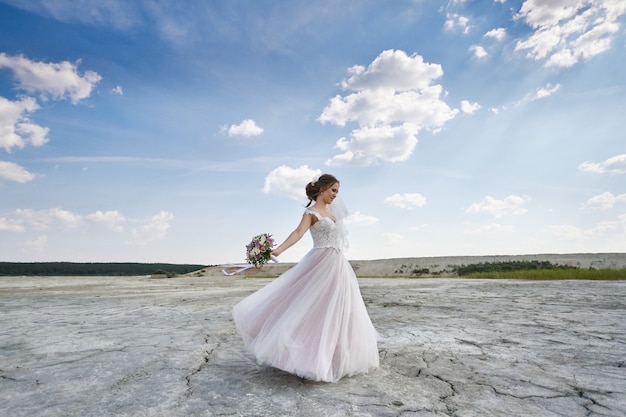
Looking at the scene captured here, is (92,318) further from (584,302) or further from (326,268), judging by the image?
(584,302)

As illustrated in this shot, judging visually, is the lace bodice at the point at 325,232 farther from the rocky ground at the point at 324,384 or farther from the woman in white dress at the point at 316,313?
the rocky ground at the point at 324,384

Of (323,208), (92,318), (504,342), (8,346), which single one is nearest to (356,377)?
(323,208)

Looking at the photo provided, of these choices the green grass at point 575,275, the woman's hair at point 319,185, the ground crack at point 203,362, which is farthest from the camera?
the green grass at point 575,275

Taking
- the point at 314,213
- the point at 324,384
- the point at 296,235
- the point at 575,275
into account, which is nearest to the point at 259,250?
the point at 296,235

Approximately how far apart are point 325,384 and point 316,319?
414mm

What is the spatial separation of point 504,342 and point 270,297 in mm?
2331

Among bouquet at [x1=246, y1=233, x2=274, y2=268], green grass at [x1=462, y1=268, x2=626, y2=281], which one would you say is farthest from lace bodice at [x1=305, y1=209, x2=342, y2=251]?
green grass at [x1=462, y1=268, x2=626, y2=281]

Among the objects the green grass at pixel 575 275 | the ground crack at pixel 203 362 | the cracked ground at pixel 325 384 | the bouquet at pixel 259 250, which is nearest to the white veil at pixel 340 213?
the bouquet at pixel 259 250

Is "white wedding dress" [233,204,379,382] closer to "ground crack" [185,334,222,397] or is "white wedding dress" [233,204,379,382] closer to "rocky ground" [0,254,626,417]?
A: "rocky ground" [0,254,626,417]

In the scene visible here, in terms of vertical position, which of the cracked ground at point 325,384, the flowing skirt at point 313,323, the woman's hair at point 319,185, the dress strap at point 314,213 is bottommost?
the cracked ground at point 325,384

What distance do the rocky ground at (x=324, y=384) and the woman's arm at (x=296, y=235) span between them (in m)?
0.87

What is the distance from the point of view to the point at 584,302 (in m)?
6.50

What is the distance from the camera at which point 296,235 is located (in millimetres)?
2932

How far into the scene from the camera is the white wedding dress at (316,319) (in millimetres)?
2631
